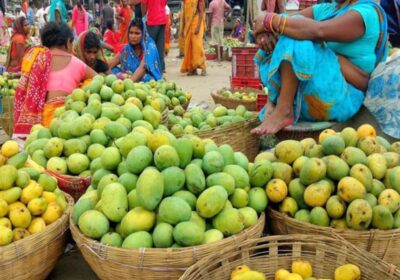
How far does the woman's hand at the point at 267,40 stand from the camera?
→ 324cm

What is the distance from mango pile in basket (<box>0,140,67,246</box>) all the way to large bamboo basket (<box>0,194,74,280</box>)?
0.05 m

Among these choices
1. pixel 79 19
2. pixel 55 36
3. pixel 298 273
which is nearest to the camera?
pixel 298 273

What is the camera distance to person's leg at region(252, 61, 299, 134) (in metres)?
3.21

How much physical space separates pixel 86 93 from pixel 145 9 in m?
5.18

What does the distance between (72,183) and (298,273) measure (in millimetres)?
1409

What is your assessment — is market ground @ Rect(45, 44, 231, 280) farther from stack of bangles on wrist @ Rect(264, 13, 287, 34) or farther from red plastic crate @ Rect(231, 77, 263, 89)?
stack of bangles on wrist @ Rect(264, 13, 287, 34)

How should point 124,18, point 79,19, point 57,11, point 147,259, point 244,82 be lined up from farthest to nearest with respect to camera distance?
point 79,19 < point 57,11 < point 124,18 < point 244,82 < point 147,259

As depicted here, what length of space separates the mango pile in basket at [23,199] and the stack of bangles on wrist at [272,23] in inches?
69.8

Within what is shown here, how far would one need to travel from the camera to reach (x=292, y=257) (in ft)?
6.60

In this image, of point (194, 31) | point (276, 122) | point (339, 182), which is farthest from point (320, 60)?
point (194, 31)

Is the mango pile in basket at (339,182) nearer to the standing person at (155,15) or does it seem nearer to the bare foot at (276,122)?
the bare foot at (276,122)

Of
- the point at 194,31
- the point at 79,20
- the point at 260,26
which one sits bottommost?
the point at 194,31

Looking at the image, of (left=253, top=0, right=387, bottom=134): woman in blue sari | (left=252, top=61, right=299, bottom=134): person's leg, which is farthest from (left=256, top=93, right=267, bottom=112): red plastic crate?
(left=252, top=61, right=299, bottom=134): person's leg

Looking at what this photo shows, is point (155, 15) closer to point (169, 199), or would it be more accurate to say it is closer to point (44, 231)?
point (44, 231)
